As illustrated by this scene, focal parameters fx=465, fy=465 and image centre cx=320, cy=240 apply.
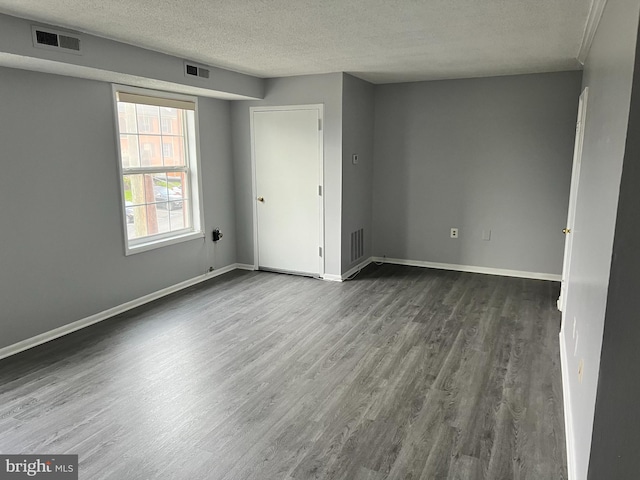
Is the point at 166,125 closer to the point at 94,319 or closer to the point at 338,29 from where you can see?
the point at 94,319

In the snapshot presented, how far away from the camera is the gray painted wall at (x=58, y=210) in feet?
11.2

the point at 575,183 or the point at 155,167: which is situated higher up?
the point at 155,167

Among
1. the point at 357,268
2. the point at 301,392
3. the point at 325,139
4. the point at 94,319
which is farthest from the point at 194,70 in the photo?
the point at 301,392

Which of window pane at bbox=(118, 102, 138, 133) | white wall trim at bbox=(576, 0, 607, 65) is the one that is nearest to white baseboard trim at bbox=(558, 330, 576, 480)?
white wall trim at bbox=(576, 0, 607, 65)

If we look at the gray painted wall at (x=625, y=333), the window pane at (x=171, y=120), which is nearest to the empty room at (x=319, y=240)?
the gray painted wall at (x=625, y=333)

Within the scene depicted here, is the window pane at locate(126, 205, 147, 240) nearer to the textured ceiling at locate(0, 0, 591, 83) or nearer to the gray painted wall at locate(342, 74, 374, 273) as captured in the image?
the textured ceiling at locate(0, 0, 591, 83)

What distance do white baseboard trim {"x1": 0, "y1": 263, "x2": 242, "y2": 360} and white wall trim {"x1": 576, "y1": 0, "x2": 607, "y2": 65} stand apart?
4.33 metres

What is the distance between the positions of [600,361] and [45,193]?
3815mm

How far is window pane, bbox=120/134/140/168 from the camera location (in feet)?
14.5

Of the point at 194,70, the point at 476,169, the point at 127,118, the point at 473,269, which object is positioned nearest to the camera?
the point at 194,70

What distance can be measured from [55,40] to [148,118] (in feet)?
5.31

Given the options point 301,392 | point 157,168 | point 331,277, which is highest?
point 157,168

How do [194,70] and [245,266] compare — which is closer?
[194,70]

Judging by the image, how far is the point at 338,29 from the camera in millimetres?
3197
